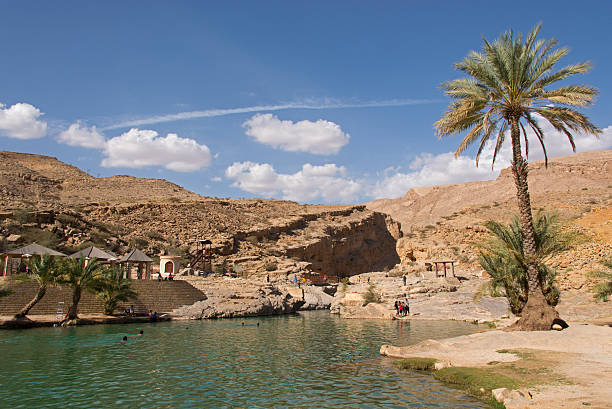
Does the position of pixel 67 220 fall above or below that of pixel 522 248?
above

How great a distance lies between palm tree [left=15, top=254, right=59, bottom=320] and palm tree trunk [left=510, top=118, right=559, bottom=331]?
2009 cm

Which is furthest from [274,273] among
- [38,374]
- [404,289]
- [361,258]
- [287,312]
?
[38,374]

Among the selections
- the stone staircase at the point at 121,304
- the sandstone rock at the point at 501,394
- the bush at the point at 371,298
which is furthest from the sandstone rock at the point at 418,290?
the sandstone rock at the point at 501,394

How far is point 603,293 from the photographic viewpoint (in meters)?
15.5

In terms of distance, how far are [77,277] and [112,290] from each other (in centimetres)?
233

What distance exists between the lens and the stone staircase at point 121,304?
21578 millimetres

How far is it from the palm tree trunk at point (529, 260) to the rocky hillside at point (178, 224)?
3210 cm

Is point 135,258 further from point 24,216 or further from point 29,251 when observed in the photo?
point 24,216

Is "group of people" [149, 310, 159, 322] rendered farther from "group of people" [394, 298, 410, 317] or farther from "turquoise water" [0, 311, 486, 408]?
"group of people" [394, 298, 410, 317]

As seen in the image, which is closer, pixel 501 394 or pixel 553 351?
pixel 501 394

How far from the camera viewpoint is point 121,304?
24469 millimetres

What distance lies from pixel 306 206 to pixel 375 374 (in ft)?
235

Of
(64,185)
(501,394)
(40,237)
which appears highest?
(64,185)

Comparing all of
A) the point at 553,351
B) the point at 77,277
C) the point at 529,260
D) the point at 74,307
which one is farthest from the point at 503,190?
the point at 74,307
